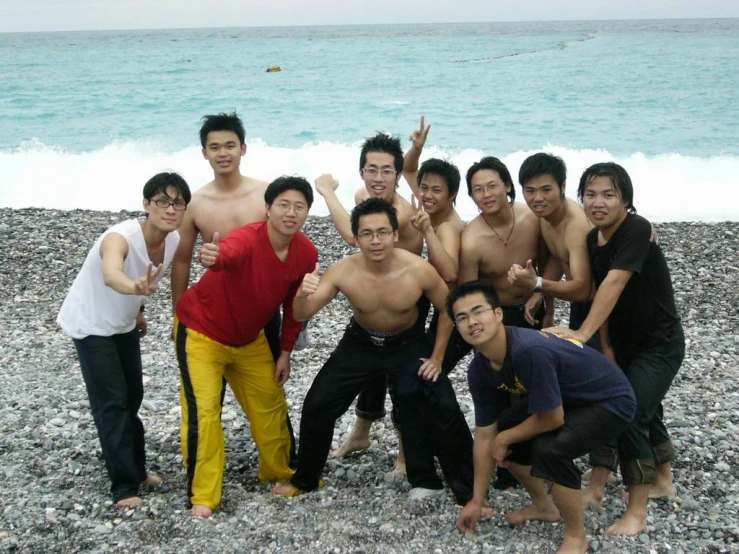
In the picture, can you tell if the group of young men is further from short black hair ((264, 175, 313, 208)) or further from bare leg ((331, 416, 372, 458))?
bare leg ((331, 416, 372, 458))

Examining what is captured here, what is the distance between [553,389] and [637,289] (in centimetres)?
93

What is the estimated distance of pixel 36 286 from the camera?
9.99 meters

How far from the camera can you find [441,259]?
196 inches

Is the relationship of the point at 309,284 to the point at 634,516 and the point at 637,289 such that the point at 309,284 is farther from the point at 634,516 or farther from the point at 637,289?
the point at 634,516

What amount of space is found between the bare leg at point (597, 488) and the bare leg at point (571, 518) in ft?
1.70

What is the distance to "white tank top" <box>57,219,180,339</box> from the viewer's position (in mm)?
4691

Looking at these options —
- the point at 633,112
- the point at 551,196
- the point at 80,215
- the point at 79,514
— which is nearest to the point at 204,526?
the point at 79,514

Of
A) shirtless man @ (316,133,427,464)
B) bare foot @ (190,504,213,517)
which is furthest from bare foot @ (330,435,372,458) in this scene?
bare foot @ (190,504,213,517)

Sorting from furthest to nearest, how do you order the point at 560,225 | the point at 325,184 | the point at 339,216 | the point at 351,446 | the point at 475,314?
the point at 351,446 → the point at 325,184 → the point at 339,216 → the point at 560,225 → the point at 475,314

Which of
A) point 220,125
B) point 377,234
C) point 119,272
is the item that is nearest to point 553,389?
point 377,234

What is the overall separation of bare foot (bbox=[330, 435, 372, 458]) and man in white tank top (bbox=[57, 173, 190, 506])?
142 centimetres

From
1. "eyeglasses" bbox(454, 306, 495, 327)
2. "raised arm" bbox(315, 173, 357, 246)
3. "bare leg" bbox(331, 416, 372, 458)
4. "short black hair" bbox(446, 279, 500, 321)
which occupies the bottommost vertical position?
"bare leg" bbox(331, 416, 372, 458)

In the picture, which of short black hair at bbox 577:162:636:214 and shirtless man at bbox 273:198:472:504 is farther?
shirtless man at bbox 273:198:472:504

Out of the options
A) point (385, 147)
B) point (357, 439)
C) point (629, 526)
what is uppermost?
point (385, 147)
